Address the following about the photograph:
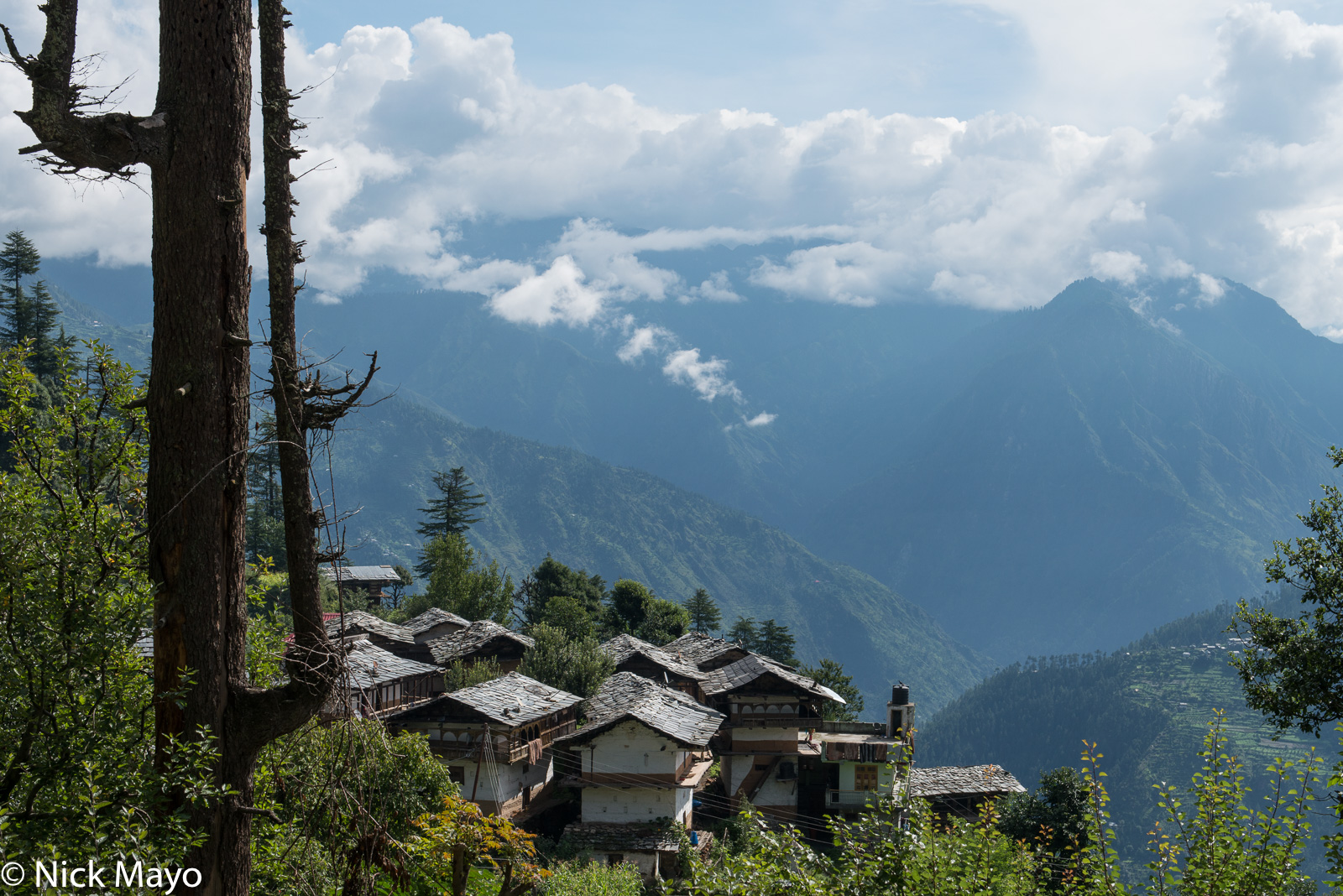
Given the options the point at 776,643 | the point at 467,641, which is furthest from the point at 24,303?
the point at 776,643

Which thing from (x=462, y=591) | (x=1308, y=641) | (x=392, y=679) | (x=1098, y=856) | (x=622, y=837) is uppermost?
(x=462, y=591)

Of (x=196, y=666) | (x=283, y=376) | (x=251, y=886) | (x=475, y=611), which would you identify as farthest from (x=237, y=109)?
(x=475, y=611)

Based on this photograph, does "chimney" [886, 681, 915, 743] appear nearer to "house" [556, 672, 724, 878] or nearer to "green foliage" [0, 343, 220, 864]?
"house" [556, 672, 724, 878]

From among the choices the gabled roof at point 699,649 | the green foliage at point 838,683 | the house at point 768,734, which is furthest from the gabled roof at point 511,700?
the green foliage at point 838,683

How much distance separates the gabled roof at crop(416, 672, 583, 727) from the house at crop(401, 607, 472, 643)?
967 inches

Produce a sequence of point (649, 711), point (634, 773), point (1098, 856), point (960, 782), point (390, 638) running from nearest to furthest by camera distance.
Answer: point (1098, 856) < point (634, 773) < point (649, 711) < point (960, 782) < point (390, 638)

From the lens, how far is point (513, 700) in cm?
4741

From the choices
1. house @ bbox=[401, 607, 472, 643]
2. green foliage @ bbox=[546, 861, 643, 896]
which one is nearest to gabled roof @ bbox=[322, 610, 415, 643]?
house @ bbox=[401, 607, 472, 643]

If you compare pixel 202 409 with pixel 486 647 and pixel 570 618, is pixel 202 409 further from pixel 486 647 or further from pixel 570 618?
pixel 570 618

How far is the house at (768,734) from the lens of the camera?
57.5 meters

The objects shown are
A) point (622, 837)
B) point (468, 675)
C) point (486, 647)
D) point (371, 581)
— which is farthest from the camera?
point (371, 581)

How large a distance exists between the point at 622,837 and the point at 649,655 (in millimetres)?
23059

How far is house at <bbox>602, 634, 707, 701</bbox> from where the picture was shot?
210ft

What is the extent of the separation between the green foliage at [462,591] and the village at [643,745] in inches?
751
